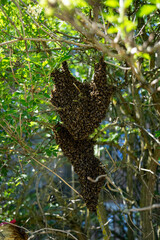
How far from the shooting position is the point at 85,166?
2107 millimetres

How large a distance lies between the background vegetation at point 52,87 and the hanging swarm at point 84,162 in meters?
0.15

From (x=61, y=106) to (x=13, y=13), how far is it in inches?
43.5

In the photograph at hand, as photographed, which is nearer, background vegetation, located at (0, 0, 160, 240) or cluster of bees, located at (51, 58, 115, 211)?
background vegetation, located at (0, 0, 160, 240)

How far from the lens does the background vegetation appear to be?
4.85 feet

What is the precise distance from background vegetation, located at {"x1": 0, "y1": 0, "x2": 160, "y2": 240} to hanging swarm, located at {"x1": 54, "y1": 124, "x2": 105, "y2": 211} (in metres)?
0.15

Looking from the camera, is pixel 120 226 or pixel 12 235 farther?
pixel 120 226

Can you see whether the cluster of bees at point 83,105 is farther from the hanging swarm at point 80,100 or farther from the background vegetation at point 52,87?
the background vegetation at point 52,87

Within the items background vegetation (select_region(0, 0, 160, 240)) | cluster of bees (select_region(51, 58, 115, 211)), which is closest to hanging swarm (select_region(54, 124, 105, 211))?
cluster of bees (select_region(51, 58, 115, 211))

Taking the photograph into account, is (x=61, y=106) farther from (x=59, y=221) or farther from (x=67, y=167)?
(x=67, y=167)

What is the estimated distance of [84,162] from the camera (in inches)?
83.8

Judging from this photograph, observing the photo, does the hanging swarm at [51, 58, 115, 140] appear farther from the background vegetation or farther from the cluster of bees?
the background vegetation

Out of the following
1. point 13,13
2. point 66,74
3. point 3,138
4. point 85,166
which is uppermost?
point 13,13

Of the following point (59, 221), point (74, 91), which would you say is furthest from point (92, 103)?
point (59, 221)

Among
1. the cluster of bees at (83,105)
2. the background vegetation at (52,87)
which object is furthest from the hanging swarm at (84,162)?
the background vegetation at (52,87)
